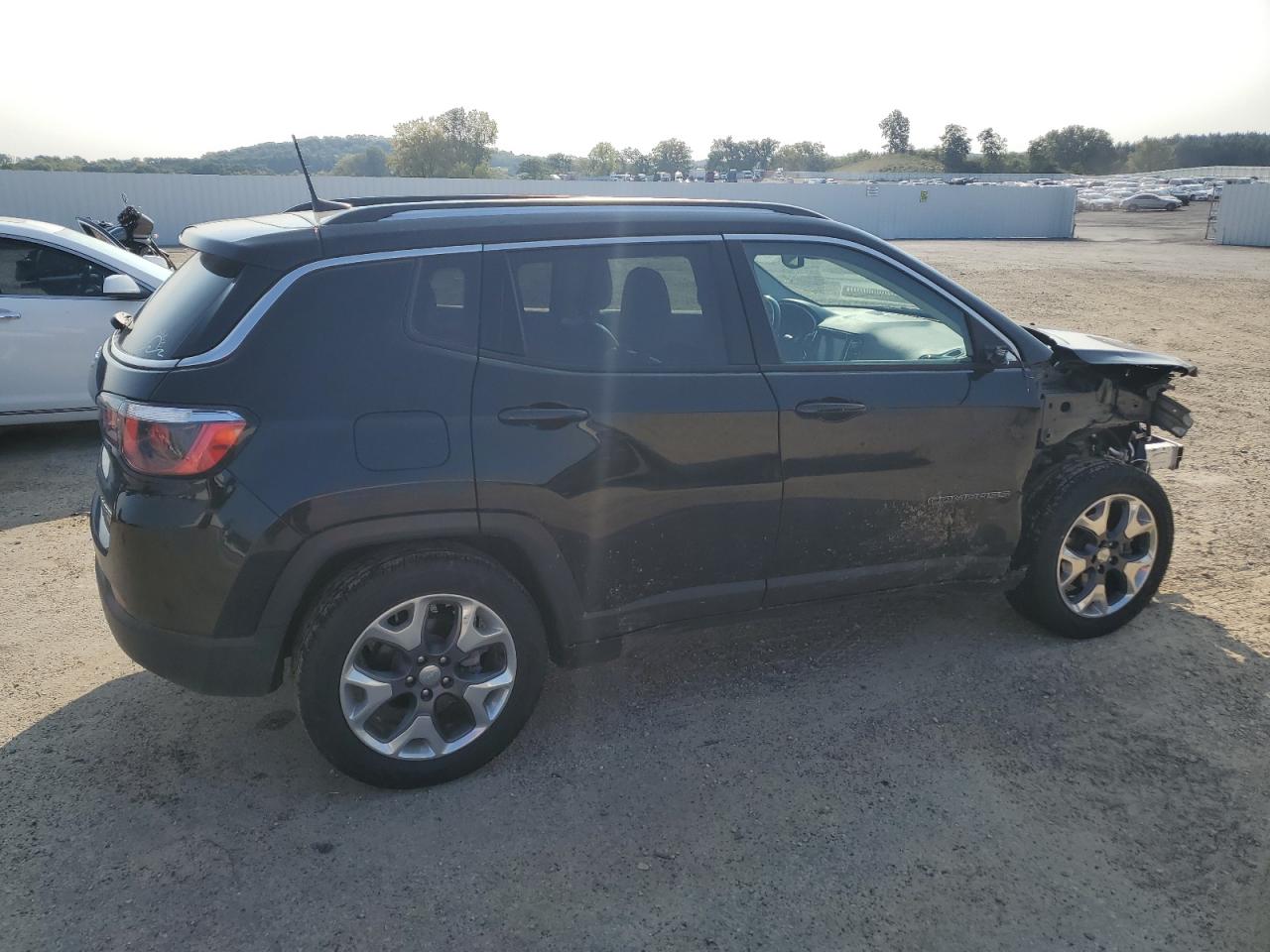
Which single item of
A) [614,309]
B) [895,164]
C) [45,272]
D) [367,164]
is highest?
[895,164]

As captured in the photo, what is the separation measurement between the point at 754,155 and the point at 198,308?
139665 millimetres

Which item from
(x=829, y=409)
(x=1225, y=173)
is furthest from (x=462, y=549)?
(x=1225, y=173)

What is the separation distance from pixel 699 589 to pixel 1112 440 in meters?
2.35

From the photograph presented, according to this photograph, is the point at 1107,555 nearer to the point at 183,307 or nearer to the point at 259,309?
the point at 259,309

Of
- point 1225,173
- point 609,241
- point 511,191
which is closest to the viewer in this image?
point 609,241

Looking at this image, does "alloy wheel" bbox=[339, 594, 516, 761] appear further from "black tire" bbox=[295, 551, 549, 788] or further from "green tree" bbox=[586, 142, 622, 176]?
"green tree" bbox=[586, 142, 622, 176]

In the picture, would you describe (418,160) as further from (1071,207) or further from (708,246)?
(708,246)

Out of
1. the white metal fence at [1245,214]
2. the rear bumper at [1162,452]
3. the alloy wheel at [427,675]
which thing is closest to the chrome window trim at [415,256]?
the alloy wheel at [427,675]

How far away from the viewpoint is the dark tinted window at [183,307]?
3.07m

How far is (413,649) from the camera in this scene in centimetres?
318

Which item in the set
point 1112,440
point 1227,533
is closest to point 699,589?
point 1112,440

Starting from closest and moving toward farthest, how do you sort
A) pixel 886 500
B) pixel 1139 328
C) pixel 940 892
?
1. pixel 940 892
2. pixel 886 500
3. pixel 1139 328

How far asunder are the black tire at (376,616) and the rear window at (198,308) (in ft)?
2.82

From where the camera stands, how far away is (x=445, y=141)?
276ft
